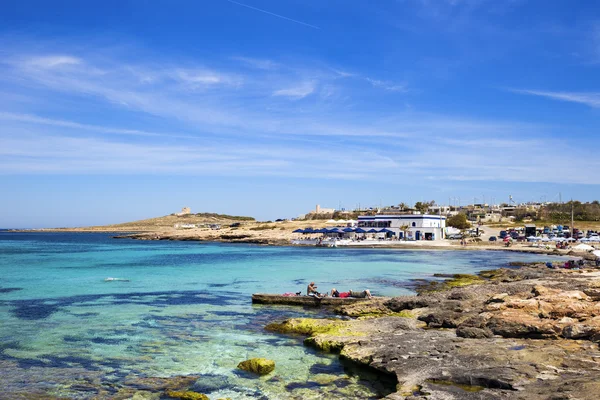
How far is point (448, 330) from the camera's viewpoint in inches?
884

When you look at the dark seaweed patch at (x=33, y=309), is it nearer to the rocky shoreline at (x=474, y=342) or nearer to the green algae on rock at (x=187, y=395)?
the rocky shoreline at (x=474, y=342)

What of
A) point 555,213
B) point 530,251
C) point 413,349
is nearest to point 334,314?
point 413,349

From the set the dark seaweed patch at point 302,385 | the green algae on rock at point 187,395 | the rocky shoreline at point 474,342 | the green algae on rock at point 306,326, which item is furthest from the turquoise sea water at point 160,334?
the rocky shoreline at point 474,342

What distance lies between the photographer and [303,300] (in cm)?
3194

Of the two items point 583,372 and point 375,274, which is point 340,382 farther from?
point 375,274

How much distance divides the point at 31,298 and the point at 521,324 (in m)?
32.4

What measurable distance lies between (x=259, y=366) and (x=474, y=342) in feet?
27.4

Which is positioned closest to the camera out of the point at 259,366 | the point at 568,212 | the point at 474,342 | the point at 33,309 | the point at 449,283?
the point at 259,366

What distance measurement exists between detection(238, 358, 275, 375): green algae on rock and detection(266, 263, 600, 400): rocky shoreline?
10.1 ft

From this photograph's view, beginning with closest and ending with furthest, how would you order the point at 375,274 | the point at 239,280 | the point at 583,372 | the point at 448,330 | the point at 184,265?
the point at 583,372, the point at 448,330, the point at 239,280, the point at 375,274, the point at 184,265

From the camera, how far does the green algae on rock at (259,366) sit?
18.0m

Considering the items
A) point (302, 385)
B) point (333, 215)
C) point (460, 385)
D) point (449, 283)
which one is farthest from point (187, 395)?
point (333, 215)

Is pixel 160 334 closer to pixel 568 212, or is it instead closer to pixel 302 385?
pixel 302 385

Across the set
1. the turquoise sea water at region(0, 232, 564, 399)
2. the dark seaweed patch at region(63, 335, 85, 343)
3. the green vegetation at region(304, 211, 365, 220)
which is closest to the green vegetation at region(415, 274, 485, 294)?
the turquoise sea water at region(0, 232, 564, 399)
